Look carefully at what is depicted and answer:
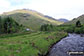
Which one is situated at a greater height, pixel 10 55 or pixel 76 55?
pixel 10 55

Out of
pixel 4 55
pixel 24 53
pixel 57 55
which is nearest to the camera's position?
pixel 4 55

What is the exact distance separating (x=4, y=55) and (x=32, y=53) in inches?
399

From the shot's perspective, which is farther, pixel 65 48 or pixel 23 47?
pixel 65 48

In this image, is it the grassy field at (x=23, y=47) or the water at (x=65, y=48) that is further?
the water at (x=65, y=48)

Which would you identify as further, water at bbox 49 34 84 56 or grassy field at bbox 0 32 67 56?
water at bbox 49 34 84 56

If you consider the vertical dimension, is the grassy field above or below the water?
above

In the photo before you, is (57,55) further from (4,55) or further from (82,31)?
(82,31)

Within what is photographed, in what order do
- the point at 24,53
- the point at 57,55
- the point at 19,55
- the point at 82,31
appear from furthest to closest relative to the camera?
the point at 82,31
the point at 57,55
the point at 24,53
the point at 19,55

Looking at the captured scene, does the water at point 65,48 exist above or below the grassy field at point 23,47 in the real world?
below

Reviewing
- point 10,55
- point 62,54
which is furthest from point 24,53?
point 62,54

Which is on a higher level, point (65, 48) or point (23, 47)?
point (23, 47)

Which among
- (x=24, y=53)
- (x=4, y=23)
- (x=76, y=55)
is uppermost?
(x=4, y=23)

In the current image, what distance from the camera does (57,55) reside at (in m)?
41.0

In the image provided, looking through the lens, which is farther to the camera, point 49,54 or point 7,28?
point 7,28
